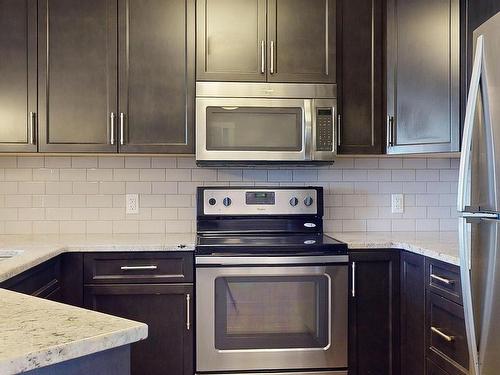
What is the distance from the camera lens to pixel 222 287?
2221 millimetres

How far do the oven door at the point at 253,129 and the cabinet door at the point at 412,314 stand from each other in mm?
753

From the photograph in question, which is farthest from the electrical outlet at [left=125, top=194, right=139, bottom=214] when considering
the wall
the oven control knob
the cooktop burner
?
the oven control knob

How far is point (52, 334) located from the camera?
80cm

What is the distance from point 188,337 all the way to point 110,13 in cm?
172

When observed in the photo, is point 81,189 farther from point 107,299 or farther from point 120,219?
point 107,299

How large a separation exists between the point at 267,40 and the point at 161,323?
5.13 feet

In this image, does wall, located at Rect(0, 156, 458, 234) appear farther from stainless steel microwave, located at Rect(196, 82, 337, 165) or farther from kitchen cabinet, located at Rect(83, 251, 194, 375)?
kitchen cabinet, located at Rect(83, 251, 194, 375)

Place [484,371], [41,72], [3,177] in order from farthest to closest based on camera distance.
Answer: [3,177] → [41,72] → [484,371]

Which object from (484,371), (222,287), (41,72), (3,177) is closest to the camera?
(484,371)

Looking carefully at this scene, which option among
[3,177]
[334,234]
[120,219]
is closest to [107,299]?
[120,219]

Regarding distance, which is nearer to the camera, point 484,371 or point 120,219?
point 484,371

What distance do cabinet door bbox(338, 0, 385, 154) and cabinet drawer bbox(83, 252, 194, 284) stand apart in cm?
107

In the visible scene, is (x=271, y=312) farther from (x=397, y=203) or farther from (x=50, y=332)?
(x=50, y=332)

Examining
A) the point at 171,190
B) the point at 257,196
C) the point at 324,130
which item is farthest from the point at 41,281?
the point at 324,130
